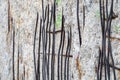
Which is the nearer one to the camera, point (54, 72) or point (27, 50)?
point (54, 72)

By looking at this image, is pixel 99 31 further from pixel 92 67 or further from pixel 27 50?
pixel 27 50

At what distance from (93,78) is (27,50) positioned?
13.8 inches

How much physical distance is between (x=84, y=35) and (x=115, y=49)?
120 millimetres

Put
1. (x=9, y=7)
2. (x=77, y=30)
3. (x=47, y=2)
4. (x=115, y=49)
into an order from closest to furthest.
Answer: (x=115, y=49) < (x=77, y=30) < (x=47, y=2) < (x=9, y=7)

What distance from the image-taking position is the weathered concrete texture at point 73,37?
3.49 ft

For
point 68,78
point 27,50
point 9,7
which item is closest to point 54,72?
point 68,78

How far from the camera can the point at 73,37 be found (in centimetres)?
114

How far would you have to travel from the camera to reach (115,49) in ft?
3.36

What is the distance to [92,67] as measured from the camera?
1.07 meters

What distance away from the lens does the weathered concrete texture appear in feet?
3.49

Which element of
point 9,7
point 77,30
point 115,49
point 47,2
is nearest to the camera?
point 115,49

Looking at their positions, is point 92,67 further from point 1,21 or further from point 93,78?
point 1,21

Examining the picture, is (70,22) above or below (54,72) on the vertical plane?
above

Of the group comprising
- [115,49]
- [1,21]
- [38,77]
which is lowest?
[38,77]
